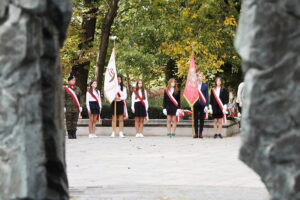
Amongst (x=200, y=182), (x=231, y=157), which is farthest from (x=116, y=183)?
(x=231, y=157)

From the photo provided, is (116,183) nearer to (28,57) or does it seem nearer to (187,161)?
(187,161)

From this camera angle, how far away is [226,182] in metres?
11.9

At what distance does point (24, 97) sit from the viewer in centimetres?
588

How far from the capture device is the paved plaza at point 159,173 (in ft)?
33.8

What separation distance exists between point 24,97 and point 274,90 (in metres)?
1.79

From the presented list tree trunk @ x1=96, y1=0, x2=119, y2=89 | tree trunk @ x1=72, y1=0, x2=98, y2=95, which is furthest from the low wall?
tree trunk @ x1=72, y1=0, x2=98, y2=95


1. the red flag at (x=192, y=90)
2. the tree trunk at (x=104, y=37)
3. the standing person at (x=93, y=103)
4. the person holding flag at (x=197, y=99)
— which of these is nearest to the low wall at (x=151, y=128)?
the person holding flag at (x=197, y=99)

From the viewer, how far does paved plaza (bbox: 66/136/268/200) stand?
10.3m

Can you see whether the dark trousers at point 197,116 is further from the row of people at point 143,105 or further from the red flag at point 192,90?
the red flag at point 192,90

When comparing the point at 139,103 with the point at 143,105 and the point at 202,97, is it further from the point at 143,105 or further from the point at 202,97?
the point at 202,97

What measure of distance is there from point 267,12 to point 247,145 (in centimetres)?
97

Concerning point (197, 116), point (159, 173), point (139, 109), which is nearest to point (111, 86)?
point (139, 109)

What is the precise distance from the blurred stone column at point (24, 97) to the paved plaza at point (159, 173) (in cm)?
389

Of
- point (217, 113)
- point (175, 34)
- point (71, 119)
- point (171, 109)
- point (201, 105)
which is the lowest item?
point (71, 119)
